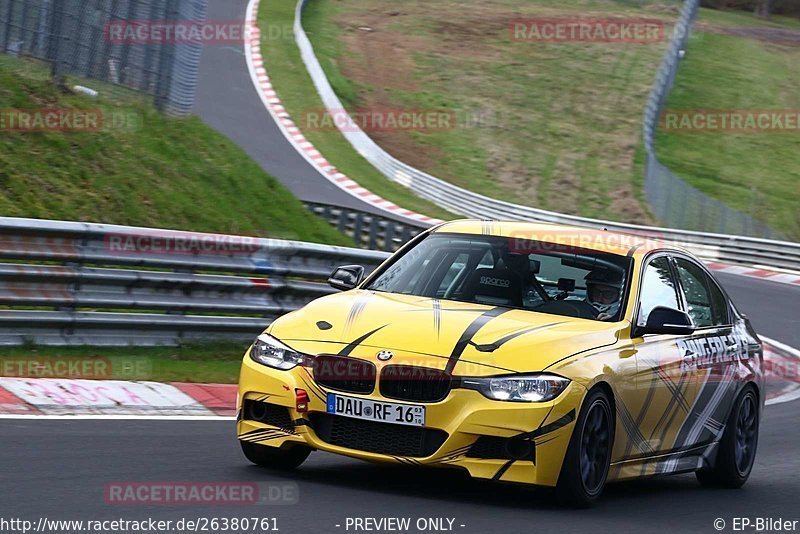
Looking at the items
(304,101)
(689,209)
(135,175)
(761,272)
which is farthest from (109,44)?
(304,101)

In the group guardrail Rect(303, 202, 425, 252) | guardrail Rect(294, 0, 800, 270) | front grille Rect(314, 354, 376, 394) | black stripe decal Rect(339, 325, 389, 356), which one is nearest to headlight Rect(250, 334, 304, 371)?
front grille Rect(314, 354, 376, 394)

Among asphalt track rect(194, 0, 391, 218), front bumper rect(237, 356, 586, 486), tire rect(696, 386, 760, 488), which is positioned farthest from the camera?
asphalt track rect(194, 0, 391, 218)

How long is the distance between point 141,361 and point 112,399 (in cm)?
151

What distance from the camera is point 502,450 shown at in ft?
20.9

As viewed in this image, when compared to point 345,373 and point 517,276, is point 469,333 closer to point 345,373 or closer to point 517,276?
point 345,373

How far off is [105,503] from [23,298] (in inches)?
171

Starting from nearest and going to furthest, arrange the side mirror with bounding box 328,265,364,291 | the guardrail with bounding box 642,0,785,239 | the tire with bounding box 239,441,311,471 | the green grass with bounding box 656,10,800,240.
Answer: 1. the tire with bounding box 239,441,311,471
2. the side mirror with bounding box 328,265,364,291
3. the guardrail with bounding box 642,0,785,239
4. the green grass with bounding box 656,10,800,240

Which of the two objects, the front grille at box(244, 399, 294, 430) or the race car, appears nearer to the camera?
the race car

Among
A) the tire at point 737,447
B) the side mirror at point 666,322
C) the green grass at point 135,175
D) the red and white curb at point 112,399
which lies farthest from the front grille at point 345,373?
the green grass at point 135,175

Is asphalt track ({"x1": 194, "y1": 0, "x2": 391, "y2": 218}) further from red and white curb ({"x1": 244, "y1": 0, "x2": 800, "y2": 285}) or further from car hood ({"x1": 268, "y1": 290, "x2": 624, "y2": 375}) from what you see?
car hood ({"x1": 268, "y1": 290, "x2": 624, "y2": 375})

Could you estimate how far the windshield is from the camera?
7508 mm

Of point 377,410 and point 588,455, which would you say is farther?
point 588,455

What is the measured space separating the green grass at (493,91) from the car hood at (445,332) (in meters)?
25.7

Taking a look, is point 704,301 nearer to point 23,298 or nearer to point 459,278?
point 459,278
